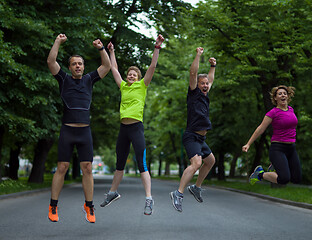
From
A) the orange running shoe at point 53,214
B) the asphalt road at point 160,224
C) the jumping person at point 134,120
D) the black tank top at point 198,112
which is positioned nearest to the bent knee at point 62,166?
the orange running shoe at point 53,214

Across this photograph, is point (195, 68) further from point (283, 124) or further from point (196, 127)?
point (283, 124)

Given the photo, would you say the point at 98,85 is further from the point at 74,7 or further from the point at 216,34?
the point at 216,34

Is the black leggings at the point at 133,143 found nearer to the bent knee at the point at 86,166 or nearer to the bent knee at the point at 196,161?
the bent knee at the point at 86,166

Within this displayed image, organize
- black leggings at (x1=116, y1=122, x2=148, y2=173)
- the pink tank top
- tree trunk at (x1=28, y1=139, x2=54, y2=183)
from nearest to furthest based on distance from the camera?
black leggings at (x1=116, y1=122, x2=148, y2=173) < the pink tank top < tree trunk at (x1=28, y1=139, x2=54, y2=183)

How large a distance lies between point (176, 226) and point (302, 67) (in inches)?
440

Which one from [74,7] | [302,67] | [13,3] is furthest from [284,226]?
[13,3]

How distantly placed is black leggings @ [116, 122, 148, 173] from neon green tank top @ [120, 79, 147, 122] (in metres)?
0.15

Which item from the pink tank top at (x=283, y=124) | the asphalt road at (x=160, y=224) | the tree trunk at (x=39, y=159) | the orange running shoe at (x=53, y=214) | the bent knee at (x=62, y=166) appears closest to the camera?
the orange running shoe at (x=53, y=214)

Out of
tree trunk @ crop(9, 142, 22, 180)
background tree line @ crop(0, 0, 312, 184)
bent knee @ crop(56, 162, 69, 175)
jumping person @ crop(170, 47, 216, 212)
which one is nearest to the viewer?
bent knee @ crop(56, 162, 69, 175)

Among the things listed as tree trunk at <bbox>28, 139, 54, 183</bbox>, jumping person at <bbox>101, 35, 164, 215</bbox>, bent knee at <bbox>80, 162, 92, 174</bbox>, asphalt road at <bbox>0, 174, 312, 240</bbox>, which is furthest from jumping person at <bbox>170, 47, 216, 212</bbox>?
tree trunk at <bbox>28, 139, 54, 183</bbox>

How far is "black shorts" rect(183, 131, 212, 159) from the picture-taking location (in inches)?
224

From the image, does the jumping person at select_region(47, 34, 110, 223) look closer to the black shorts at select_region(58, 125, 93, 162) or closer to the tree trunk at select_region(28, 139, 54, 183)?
the black shorts at select_region(58, 125, 93, 162)

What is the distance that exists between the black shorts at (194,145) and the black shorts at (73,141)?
1332 millimetres

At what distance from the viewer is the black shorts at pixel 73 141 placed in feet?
17.5
